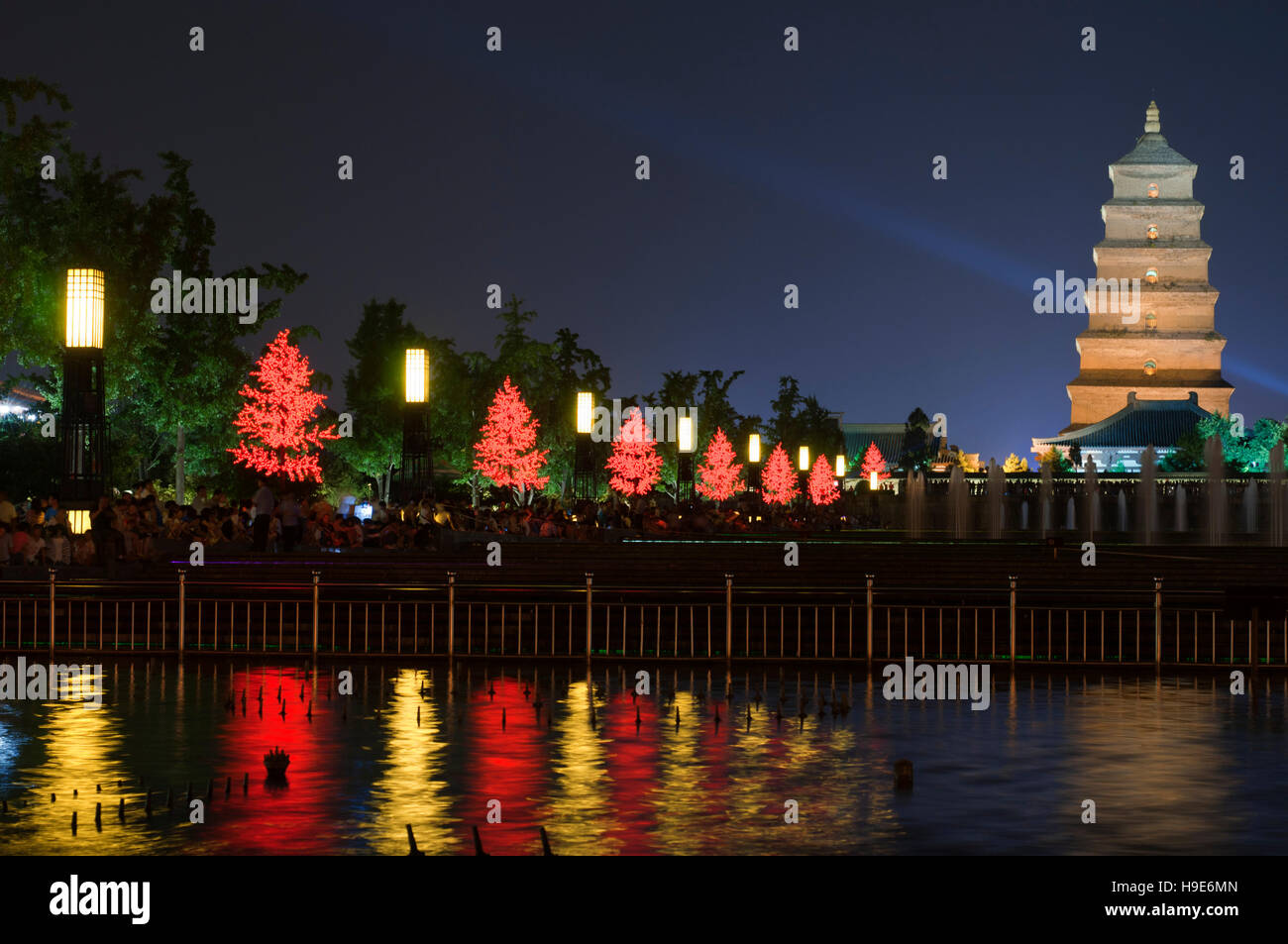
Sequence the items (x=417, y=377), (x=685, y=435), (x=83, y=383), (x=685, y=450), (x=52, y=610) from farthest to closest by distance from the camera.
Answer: (x=685, y=450) < (x=685, y=435) < (x=417, y=377) < (x=83, y=383) < (x=52, y=610)

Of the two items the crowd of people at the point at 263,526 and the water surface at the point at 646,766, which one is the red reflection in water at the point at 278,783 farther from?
the crowd of people at the point at 263,526

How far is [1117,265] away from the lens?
367 feet

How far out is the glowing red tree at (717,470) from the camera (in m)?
79.2

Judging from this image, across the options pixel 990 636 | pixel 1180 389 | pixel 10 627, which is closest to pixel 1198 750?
pixel 990 636

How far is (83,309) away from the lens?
907 inches

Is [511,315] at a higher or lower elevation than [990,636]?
higher

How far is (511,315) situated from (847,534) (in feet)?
63.9

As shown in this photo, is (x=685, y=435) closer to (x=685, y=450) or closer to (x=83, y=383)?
(x=685, y=450)

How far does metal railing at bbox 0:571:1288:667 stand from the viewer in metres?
20.9

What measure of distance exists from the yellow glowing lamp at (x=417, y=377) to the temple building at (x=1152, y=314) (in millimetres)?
81123

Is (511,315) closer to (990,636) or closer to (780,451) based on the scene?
(780,451)

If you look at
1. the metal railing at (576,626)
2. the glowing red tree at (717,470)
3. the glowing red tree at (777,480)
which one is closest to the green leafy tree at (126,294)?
the metal railing at (576,626)

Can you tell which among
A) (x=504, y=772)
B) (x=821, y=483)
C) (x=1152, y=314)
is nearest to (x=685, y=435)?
(x=504, y=772)

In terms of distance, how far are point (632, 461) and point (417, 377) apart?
39476mm
